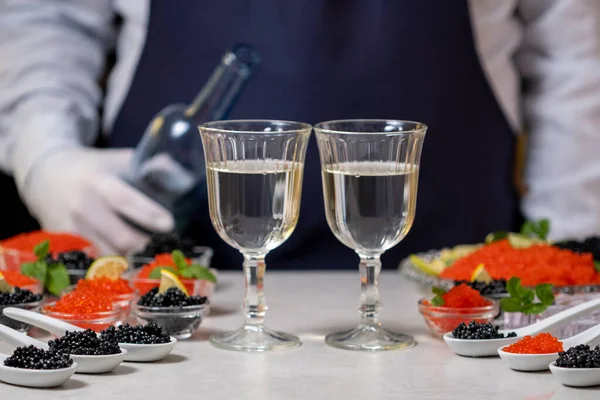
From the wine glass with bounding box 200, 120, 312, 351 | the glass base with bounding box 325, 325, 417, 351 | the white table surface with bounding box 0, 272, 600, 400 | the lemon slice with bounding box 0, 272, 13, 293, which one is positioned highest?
the wine glass with bounding box 200, 120, 312, 351

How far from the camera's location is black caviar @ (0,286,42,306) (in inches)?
49.1

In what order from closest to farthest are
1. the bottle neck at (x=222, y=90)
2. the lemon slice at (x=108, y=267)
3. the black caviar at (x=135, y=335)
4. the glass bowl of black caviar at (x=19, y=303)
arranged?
the black caviar at (x=135, y=335) < the glass bowl of black caviar at (x=19, y=303) < the lemon slice at (x=108, y=267) < the bottle neck at (x=222, y=90)

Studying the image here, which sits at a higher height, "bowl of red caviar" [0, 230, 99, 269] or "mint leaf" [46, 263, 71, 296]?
"bowl of red caviar" [0, 230, 99, 269]

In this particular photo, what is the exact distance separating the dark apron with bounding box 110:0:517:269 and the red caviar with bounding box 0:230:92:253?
547 mm

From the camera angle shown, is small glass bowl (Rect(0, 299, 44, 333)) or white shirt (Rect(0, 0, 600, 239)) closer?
small glass bowl (Rect(0, 299, 44, 333))

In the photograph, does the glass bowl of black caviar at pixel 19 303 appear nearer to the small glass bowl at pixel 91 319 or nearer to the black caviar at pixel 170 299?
the small glass bowl at pixel 91 319

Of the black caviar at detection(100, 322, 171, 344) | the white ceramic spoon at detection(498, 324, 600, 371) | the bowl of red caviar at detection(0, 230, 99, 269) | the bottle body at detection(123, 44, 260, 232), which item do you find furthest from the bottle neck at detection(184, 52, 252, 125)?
the white ceramic spoon at detection(498, 324, 600, 371)

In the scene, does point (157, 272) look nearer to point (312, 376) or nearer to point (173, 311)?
point (173, 311)

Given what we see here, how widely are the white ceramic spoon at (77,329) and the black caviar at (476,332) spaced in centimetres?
35

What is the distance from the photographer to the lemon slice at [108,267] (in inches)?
58.5

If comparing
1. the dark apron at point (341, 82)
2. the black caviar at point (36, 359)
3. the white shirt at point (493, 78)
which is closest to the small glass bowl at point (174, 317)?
the black caviar at point (36, 359)

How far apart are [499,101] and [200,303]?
1.20 meters

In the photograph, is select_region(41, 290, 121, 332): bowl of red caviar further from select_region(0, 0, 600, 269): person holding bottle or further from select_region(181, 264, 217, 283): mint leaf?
select_region(0, 0, 600, 269): person holding bottle

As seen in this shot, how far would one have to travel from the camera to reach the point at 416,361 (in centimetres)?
119
